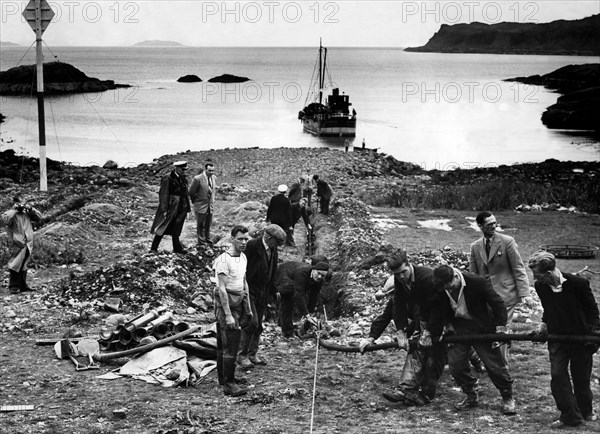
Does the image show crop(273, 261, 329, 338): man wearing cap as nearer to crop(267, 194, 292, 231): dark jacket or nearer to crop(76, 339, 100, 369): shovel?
crop(76, 339, 100, 369): shovel

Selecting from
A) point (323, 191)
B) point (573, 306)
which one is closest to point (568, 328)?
point (573, 306)

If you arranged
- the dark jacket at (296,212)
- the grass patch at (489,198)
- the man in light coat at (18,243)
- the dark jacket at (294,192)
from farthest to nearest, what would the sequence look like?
the grass patch at (489,198) < the dark jacket at (296,212) < the dark jacket at (294,192) < the man in light coat at (18,243)

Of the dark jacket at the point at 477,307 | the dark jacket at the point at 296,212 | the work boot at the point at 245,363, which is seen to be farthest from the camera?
the dark jacket at the point at 296,212

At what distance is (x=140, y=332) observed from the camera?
9867mm

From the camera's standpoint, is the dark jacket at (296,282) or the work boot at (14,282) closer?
the dark jacket at (296,282)

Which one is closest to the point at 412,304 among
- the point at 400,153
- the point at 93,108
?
the point at 400,153

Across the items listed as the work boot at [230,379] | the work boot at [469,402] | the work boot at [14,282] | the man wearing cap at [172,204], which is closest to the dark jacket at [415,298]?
the work boot at [469,402]

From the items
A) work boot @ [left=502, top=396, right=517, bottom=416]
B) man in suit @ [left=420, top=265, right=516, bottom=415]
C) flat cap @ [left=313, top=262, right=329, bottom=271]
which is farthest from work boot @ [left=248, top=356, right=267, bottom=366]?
work boot @ [left=502, top=396, right=517, bottom=416]

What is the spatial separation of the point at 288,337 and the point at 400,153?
50930 mm

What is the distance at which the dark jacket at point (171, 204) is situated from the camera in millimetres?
14758

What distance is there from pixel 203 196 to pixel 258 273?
7077 mm

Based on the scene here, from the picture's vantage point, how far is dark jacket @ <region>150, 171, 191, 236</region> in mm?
14758

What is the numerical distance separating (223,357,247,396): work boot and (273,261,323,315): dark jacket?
1.80 m

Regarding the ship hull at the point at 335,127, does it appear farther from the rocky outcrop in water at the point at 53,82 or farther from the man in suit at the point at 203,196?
the man in suit at the point at 203,196
